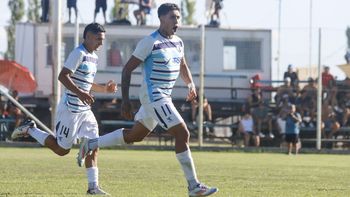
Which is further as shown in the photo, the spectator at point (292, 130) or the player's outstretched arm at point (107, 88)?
the spectator at point (292, 130)

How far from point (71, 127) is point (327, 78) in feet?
70.9

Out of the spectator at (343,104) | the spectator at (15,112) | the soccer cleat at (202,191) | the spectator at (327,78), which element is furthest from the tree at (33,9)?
the soccer cleat at (202,191)

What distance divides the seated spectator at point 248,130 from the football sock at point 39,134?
19.9 metres

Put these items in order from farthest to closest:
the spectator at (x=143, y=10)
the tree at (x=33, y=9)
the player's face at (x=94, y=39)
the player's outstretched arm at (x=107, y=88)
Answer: the tree at (x=33, y=9) → the spectator at (x=143, y=10) → the player's outstretched arm at (x=107, y=88) → the player's face at (x=94, y=39)

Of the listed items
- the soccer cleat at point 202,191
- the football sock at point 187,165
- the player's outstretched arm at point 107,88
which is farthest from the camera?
the player's outstretched arm at point 107,88

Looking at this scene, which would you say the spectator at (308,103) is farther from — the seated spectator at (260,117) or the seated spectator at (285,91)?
the seated spectator at (260,117)

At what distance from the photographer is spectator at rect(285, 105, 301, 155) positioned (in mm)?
31297

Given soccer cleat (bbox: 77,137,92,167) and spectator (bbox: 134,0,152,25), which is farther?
spectator (bbox: 134,0,152,25)

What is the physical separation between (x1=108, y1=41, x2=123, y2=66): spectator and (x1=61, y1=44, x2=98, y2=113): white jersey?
22.1 metres

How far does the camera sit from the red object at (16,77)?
33.6 m

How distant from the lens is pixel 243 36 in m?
36.1

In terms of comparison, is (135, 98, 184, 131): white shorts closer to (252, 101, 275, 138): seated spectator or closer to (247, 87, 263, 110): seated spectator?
(252, 101, 275, 138): seated spectator

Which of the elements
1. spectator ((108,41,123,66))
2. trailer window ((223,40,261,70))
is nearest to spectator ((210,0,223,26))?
trailer window ((223,40,261,70))

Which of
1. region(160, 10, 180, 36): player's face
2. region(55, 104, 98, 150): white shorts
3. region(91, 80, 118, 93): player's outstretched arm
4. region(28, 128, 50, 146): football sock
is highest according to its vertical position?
region(160, 10, 180, 36): player's face
